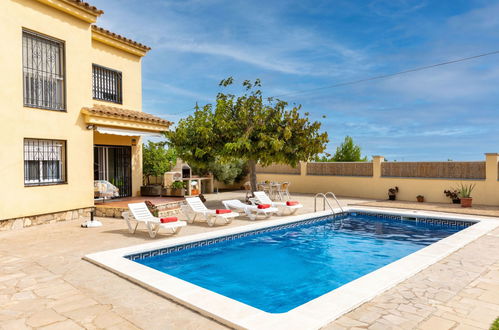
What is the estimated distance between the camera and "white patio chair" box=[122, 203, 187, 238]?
35.9 ft

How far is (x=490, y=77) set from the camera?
20.9m

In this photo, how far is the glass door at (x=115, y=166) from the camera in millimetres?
18422

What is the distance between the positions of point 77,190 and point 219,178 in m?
15.2

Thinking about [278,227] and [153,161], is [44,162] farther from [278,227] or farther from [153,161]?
[278,227]

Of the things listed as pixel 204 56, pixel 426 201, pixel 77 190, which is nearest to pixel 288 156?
pixel 426 201

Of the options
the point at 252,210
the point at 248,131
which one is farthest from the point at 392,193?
the point at 252,210

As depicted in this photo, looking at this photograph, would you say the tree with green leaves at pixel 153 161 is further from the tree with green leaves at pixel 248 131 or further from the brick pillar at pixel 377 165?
the brick pillar at pixel 377 165

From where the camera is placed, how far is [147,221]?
1104 centimetres

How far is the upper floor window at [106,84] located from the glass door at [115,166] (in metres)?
2.78

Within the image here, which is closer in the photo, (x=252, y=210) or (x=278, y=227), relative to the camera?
(x=278, y=227)

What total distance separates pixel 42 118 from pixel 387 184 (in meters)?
20.9

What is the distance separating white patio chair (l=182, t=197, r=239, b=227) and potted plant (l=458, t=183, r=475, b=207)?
13451mm

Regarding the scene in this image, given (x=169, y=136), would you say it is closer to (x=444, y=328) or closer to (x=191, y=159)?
(x=191, y=159)

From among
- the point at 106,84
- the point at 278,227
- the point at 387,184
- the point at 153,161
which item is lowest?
the point at 278,227
